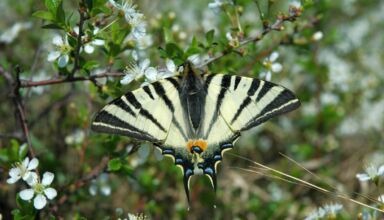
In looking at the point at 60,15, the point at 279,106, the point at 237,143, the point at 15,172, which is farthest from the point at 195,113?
the point at 237,143

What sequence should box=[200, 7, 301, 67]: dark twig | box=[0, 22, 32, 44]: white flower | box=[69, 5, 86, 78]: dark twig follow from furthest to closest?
box=[0, 22, 32, 44]: white flower
box=[200, 7, 301, 67]: dark twig
box=[69, 5, 86, 78]: dark twig

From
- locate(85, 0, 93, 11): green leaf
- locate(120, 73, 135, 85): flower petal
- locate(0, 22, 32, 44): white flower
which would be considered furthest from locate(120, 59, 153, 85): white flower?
locate(0, 22, 32, 44): white flower

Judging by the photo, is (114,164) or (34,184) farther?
(114,164)

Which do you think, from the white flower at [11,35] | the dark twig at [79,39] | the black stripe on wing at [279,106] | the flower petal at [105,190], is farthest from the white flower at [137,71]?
the white flower at [11,35]

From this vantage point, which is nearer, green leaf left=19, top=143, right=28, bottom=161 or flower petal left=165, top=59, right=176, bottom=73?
flower petal left=165, top=59, right=176, bottom=73

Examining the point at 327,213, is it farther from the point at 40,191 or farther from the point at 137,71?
the point at 40,191

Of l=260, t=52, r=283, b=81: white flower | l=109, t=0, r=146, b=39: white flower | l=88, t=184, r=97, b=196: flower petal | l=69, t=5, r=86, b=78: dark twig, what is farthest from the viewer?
l=88, t=184, r=97, b=196: flower petal

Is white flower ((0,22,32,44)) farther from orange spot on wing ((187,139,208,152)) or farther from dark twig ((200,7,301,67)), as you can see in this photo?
orange spot on wing ((187,139,208,152))
